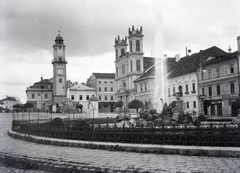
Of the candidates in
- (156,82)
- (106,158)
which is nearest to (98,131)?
(106,158)

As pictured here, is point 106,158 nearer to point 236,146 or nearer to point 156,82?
point 236,146

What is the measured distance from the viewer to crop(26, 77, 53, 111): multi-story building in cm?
9306

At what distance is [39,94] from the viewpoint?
9475 cm

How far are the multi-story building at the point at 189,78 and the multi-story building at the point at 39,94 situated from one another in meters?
54.4

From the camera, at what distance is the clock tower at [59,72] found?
78.2m

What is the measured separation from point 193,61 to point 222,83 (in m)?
10.8

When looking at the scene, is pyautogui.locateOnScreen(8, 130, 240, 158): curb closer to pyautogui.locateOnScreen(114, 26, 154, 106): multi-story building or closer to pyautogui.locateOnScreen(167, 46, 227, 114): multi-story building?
pyautogui.locateOnScreen(167, 46, 227, 114): multi-story building

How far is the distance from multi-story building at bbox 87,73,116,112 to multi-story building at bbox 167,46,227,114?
4302cm

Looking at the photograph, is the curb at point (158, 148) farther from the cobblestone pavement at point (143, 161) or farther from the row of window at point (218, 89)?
the row of window at point (218, 89)

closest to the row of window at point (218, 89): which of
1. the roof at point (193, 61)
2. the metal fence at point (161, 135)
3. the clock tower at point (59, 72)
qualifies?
the roof at point (193, 61)

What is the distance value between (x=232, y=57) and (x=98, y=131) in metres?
30.1

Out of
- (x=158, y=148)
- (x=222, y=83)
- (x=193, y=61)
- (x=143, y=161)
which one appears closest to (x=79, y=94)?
(x=193, y=61)

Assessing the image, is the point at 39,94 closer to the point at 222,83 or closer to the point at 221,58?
the point at 222,83

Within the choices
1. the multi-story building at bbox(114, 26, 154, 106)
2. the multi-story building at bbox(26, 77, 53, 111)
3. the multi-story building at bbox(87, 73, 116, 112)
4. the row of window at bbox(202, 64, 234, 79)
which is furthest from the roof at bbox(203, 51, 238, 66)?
the multi-story building at bbox(26, 77, 53, 111)
